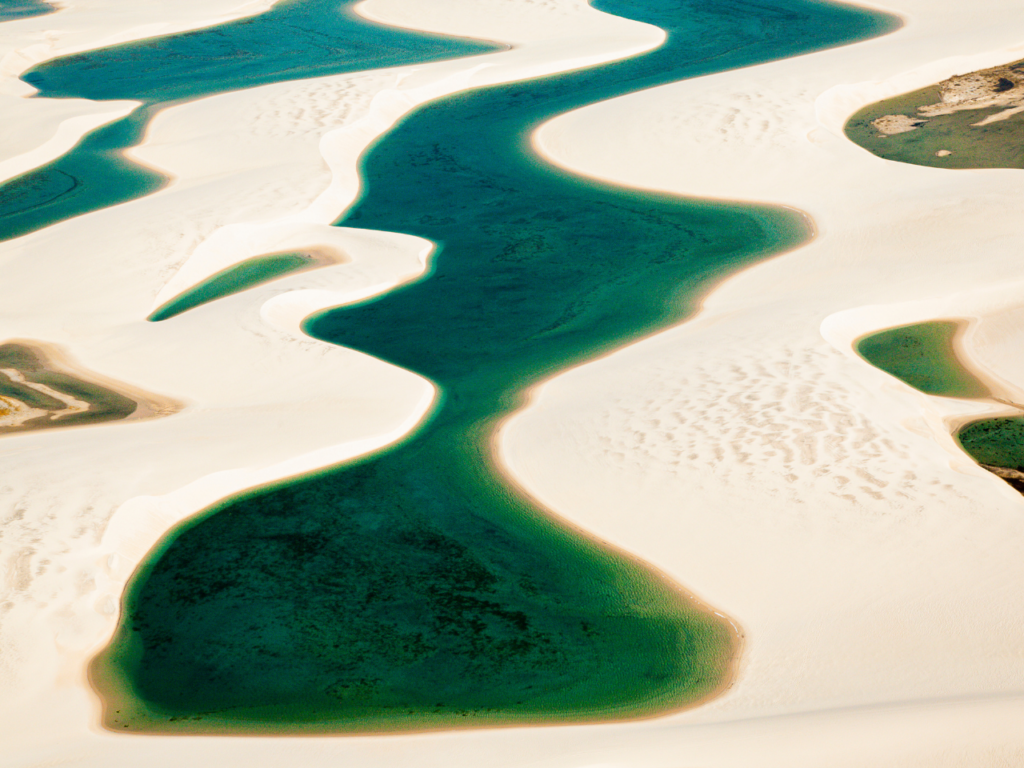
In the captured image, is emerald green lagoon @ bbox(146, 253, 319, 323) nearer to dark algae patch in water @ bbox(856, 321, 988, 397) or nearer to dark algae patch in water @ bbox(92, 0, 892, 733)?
dark algae patch in water @ bbox(92, 0, 892, 733)

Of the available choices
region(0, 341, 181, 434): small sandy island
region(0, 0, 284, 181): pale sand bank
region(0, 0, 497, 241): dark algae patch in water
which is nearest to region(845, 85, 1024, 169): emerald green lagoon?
region(0, 0, 497, 241): dark algae patch in water

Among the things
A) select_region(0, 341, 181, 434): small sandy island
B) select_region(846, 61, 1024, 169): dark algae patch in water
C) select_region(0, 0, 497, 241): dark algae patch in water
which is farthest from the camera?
select_region(0, 0, 497, 241): dark algae patch in water

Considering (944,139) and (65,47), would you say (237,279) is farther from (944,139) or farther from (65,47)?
(65,47)

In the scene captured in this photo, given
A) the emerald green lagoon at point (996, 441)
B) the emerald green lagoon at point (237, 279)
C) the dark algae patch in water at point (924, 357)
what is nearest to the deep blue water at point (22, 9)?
the emerald green lagoon at point (237, 279)

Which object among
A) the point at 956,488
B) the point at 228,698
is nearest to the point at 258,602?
the point at 228,698

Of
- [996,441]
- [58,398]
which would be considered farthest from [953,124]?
[58,398]

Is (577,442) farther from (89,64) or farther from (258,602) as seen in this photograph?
(89,64)

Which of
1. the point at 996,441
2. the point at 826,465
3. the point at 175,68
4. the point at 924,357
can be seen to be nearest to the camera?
the point at 826,465
